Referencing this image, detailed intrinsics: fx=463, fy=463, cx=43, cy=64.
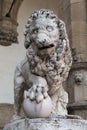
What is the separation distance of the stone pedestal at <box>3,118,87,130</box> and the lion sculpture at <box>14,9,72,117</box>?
28 cm

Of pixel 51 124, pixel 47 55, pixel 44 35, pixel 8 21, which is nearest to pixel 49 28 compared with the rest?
pixel 44 35

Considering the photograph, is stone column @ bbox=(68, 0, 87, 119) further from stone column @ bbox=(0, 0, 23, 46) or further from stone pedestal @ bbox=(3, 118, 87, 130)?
stone column @ bbox=(0, 0, 23, 46)

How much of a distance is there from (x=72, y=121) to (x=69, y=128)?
67 mm

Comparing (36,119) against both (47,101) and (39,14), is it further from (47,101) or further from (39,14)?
(39,14)

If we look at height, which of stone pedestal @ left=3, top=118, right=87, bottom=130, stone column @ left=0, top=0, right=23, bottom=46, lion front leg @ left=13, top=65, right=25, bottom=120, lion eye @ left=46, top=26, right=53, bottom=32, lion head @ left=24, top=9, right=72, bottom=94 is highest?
stone column @ left=0, top=0, right=23, bottom=46

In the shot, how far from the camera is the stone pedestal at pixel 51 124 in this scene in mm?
3105

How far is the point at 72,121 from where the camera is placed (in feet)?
10.5

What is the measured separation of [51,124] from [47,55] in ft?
1.75

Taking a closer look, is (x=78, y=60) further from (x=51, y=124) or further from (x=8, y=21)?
(x=8, y=21)

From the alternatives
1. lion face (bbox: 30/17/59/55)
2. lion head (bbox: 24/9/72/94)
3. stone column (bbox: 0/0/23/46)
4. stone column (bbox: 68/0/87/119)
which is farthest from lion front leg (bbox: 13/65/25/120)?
stone column (bbox: 0/0/23/46)

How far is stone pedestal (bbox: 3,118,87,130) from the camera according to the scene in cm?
311

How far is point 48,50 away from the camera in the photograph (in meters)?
3.36

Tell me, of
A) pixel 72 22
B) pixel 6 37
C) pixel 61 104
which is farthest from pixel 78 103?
pixel 6 37

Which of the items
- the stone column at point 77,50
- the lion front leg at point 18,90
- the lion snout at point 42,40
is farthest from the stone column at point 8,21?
the lion snout at point 42,40
